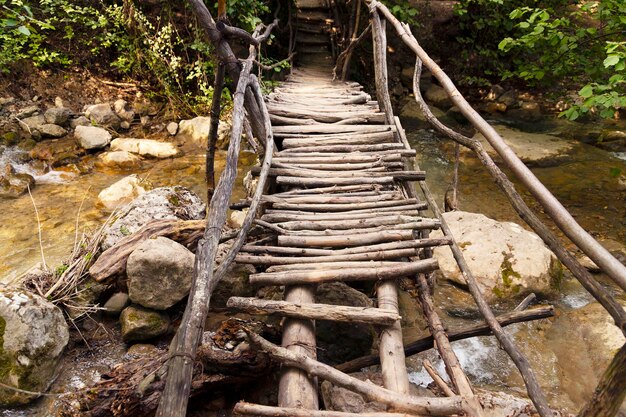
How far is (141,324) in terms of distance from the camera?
3467 mm

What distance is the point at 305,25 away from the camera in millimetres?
10234

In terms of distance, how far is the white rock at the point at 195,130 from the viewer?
775cm

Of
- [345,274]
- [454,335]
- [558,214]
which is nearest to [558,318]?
[454,335]

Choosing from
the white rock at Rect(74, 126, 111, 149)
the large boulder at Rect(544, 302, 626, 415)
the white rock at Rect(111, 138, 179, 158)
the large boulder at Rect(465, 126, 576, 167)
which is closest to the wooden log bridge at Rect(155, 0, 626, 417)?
the large boulder at Rect(544, 302, 626, 415)

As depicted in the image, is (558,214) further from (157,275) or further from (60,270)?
(60,270)

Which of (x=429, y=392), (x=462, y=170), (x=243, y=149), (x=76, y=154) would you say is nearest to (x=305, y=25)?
(x=243, y=149)

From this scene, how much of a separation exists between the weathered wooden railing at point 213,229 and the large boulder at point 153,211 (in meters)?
0.83

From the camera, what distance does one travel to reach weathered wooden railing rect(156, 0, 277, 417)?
153 centimetres

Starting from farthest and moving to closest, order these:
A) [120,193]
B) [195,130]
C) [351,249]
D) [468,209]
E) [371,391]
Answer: [195,130] < [468,209] < [120,193] < [351,249] < [371,391]

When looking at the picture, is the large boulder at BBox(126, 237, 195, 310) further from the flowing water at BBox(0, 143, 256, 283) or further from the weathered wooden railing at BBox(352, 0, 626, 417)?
the weathered wooden railing at BBox(352, 0, 626, 417)

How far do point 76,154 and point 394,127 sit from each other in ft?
18.9

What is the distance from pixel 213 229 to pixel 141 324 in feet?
6.30

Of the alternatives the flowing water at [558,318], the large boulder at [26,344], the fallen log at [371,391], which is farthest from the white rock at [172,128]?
the fallen log at [371,391]

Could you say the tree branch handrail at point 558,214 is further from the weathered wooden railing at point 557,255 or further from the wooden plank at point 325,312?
the wooden plank at point 325,312
